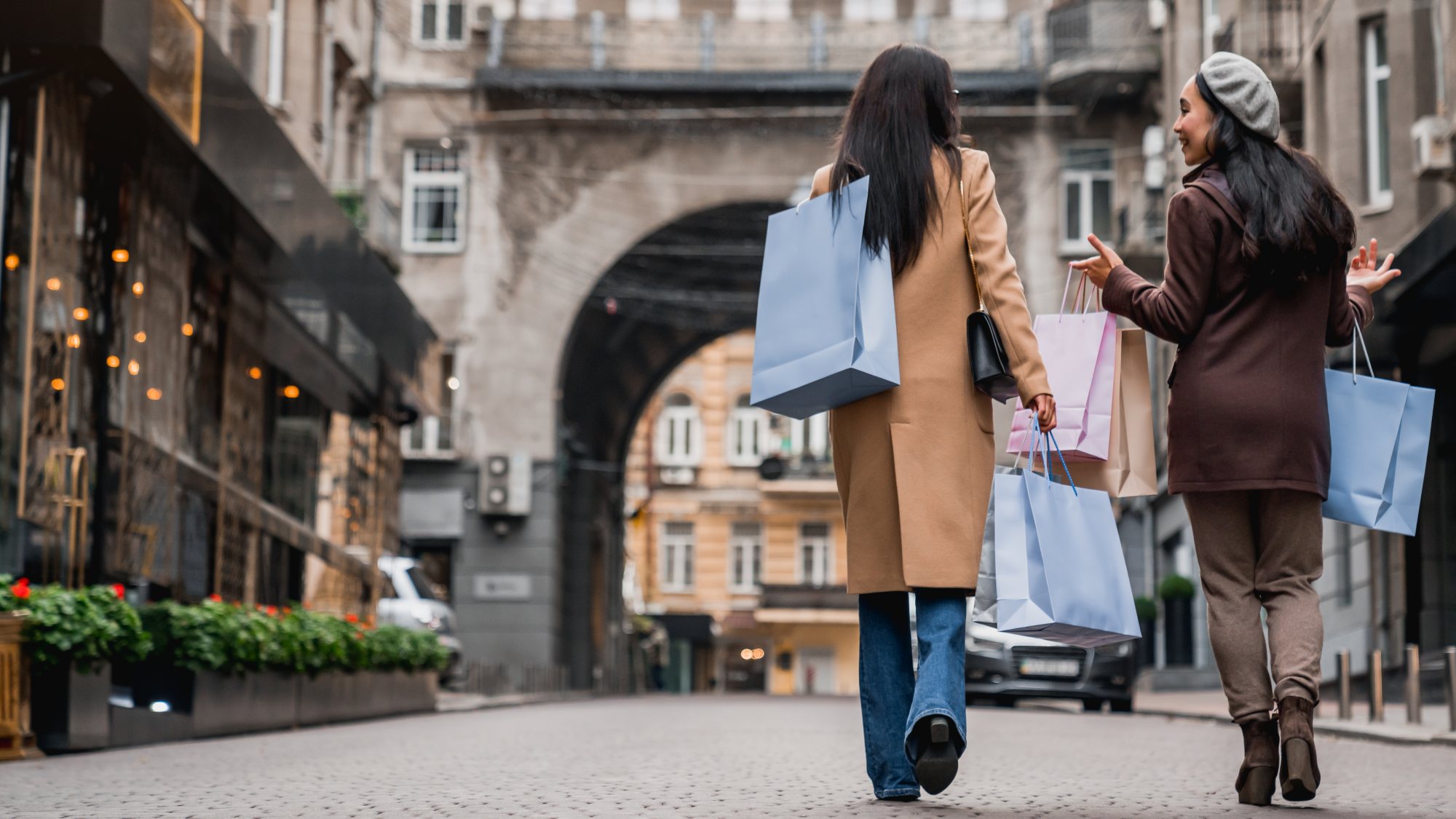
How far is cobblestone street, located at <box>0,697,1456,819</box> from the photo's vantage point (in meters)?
5.63

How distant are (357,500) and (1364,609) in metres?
11.5

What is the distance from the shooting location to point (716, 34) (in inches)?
1313

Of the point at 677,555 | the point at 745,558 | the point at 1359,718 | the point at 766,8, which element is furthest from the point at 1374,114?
the point at 677,555

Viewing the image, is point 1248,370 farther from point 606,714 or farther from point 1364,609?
point 1364,609

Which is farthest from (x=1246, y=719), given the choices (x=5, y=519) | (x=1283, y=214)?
(x=5, y=519)

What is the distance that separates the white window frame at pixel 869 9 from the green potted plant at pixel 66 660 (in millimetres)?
25397

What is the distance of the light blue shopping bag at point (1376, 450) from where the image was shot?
5.71 metres

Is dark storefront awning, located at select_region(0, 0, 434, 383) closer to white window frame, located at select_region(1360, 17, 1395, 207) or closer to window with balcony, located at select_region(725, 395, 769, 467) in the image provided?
white window frame, located at select_region(1360, 17, 1395, 207)

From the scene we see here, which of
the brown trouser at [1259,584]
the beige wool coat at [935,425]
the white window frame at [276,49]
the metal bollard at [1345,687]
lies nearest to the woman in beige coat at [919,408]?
the beige wool coat at [935,425]

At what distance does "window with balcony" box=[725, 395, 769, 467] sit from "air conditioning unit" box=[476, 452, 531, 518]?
2709cm

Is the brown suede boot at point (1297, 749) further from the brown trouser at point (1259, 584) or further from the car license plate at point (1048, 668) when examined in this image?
the car license plate at point (1048, 668)

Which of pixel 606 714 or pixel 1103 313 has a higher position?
pixel 1103 313

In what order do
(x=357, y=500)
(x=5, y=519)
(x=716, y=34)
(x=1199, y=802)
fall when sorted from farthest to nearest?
(x=716, y=34) < (x=357, y=500) < (x=5, y=519) < (x=1199, y=802)

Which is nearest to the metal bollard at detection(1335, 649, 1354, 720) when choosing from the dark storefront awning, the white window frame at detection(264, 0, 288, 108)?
the dark storefront awning
